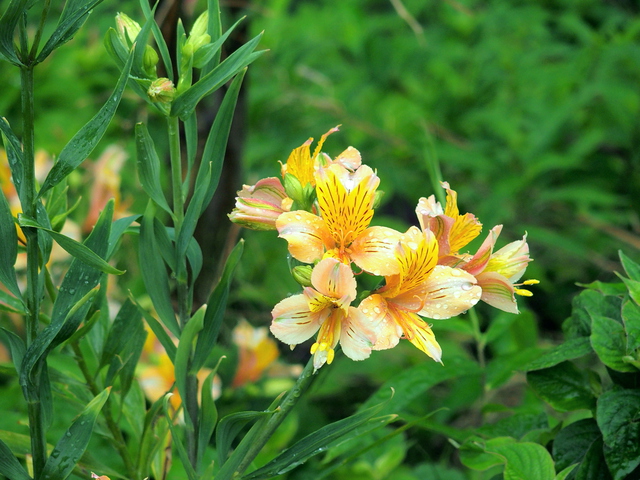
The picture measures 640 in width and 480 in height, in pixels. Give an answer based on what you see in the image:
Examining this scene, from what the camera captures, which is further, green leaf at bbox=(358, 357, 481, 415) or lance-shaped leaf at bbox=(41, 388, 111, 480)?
green leaf at bbox=(358, 357, 481, 415)

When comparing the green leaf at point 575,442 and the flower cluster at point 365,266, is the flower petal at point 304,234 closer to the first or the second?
the flower cluster at point 365,266

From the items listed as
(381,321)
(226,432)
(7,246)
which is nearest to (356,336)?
(381,321)

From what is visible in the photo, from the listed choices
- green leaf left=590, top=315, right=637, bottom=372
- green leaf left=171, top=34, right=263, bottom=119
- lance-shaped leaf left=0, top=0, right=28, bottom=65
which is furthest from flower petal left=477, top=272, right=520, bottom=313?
lance-shaped leaf left=0, top=0, right=28, bottom=65

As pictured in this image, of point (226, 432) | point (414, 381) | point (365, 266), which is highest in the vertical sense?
point (365, 266)

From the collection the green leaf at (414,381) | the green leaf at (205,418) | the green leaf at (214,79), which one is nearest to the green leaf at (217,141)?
the green leaf at (214,79)

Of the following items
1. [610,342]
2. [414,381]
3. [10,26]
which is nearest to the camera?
[10,26]

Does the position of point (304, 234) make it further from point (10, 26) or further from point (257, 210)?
point (10, 26)

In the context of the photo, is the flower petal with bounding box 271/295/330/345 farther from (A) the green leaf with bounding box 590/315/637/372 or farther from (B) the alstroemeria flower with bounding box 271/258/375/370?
(A) the green leaf with bounding box 590/315/637/372
